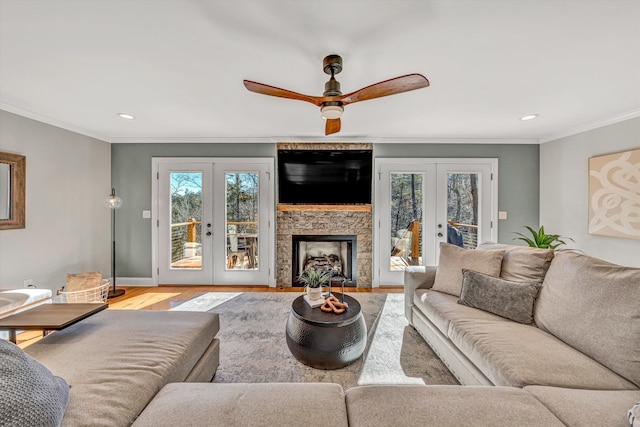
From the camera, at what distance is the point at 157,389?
3.93 ft

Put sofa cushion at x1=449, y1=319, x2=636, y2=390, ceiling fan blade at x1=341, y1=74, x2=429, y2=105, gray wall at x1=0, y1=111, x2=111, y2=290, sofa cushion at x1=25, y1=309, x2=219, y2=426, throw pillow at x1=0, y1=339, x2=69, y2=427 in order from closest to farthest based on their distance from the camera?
throw pillow at x1=0, y1=339, x2=69, y2=427 < sofa cushion at x1=25, y1=309, x2=219, y2=426 < sofa cushion at x1=449, y1=319, x2=636, y2=390 < ceiling fan blade at x1=341, y1=74, x2=429, y2=105 < gray wall at x1=0, y1=111, x2=111, y2=290

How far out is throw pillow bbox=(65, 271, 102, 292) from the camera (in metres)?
3.17

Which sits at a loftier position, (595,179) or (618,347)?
(595,179)

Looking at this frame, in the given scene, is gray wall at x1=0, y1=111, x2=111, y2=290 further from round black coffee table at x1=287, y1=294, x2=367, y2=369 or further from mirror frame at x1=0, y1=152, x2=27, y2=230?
round black coffee table at x1=287, y1=294, x2=367, y2=369

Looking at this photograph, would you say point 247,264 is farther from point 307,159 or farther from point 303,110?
point 303,110

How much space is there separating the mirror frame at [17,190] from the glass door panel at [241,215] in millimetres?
2201

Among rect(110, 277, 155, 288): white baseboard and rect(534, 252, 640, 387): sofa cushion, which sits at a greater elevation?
rect(534, 252, 640, 387): sofa cushion

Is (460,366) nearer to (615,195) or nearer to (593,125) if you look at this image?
(615,195)

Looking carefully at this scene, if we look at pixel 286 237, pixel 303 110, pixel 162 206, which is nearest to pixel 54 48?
pixel 303 110

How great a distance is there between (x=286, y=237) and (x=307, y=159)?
128 centimetres

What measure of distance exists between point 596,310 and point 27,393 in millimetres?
2544

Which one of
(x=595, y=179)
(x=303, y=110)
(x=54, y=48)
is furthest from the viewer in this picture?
(x=595, y=179)

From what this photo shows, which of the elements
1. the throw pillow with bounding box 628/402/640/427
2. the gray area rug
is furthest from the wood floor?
the throw pillow with bounding box 628/402/640/427

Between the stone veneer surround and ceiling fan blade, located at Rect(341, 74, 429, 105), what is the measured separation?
2.45 meters
